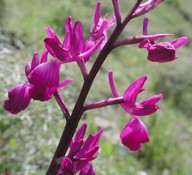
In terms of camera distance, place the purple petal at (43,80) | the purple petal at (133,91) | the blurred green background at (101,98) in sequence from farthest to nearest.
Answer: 1. the blurred green background at (101,98)
2. the purple petal at (133,91)
3. the purple petal at (43,80)

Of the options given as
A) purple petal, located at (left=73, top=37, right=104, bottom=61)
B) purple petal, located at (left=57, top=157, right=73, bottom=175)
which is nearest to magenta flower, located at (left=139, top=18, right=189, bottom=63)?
purple petal, located at (left=73, top=37, right=104, bottom=61)

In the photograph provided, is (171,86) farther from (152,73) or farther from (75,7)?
(75,7)

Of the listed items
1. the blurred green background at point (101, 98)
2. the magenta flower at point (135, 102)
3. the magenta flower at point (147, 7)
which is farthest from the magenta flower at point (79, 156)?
the blurred green background at point (101, 98)

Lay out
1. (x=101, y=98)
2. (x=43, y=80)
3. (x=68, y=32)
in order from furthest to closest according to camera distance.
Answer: (x=101, y=98), (x=68, y=32), (x=43, y=80)

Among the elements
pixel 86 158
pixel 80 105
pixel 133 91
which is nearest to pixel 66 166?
pixel 86 158

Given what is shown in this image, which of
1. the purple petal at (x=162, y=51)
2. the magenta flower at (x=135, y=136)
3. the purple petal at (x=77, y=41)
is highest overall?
the purple petal at (x=77, y=41)

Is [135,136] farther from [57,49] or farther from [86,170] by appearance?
[57,49]

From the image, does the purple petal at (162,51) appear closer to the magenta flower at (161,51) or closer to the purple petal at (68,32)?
the magenta flower at (161,51)
